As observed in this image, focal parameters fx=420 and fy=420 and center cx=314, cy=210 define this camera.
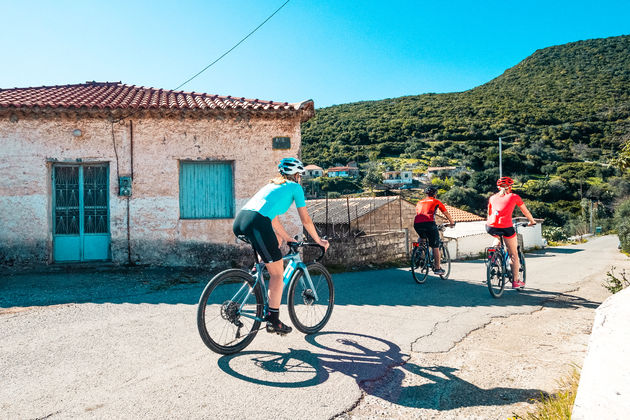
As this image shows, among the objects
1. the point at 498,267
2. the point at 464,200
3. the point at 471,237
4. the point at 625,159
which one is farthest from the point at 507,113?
the point at 498,267

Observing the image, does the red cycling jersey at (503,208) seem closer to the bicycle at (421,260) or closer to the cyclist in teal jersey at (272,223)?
the bicycle at (421,260)

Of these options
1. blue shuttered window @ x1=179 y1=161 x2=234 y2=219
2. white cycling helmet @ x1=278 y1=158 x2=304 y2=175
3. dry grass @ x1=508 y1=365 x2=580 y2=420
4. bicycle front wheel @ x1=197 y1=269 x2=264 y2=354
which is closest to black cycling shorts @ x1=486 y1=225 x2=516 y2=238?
dry grass @ x1=508 y1=365 x2=580 y2=420

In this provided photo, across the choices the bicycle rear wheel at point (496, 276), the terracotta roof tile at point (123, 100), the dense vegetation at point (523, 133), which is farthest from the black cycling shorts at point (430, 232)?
the dense vegetation at point (523, 133)

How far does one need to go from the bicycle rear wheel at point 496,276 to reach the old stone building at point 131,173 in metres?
4.41

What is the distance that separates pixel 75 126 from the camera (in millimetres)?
8867

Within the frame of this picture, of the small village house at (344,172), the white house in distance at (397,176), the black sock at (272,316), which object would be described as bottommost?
the black sock at (272,316)

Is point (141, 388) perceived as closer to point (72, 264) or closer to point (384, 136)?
point (72, 264)

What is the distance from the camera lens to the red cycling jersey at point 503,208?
6703 mm

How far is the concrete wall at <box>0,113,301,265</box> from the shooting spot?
870 cm

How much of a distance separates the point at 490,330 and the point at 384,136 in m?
68.3

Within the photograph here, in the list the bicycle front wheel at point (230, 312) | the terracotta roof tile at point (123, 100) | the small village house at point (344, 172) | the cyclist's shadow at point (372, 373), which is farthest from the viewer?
the small village house at point (344, 172)

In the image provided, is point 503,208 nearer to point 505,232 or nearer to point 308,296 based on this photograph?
point 505,232

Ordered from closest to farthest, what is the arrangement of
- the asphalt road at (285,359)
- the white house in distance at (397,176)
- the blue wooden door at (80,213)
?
the asphalt road at (285,359)
the blue wooden door at (80,213)
the white house in distance at (397,176)

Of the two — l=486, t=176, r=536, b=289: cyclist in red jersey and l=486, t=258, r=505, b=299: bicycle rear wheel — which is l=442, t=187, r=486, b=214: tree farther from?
l=486, t=258, r=505, b=299: bicycle rear wheel
